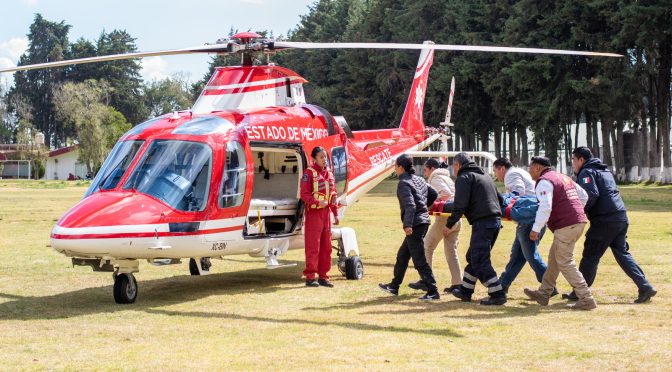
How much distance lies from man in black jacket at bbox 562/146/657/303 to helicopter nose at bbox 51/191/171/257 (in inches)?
187

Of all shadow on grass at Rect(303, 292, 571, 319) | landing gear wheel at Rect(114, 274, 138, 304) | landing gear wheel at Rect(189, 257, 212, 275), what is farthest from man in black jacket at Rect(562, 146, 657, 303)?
landing gear wheel at Rect(114, 274, 138, 304)

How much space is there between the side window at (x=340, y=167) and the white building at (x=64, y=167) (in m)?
91.9

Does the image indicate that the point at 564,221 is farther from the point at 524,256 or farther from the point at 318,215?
the point at 318,215

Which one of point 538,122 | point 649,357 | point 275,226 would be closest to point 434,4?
point 538,122

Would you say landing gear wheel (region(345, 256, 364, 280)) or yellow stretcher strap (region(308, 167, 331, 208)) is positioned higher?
yellow stretcher strap (region(308, 167, 331, 208))

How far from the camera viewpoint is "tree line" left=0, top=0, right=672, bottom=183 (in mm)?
42812

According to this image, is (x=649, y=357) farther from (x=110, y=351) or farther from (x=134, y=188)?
(x=134, y=188)

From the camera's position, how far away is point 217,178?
11.2 metres

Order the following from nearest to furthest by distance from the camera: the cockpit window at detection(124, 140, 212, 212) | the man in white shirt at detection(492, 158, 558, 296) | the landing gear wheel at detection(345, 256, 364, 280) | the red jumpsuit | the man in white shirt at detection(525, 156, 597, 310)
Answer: the man in white shirt at detection(525, 156, 597, 310) → the cockpit window at detection(124, 140, 212, 212) → the man in white shirt at detection(492, 158, 558, 296) → the red jumpsuit → the landing gear wheel at detection(345, 256, 364, 280)

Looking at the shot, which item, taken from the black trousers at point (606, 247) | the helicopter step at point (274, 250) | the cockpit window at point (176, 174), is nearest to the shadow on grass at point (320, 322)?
the cockpit window at point (176, 174)

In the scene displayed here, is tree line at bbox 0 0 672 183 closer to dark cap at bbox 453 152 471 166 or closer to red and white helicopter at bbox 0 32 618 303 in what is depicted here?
red and white helicopter at bbox 0 32 618 303

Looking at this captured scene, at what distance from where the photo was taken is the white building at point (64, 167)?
102 meters

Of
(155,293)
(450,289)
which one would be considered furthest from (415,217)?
(155,293)

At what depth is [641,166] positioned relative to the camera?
48375 millimetres
